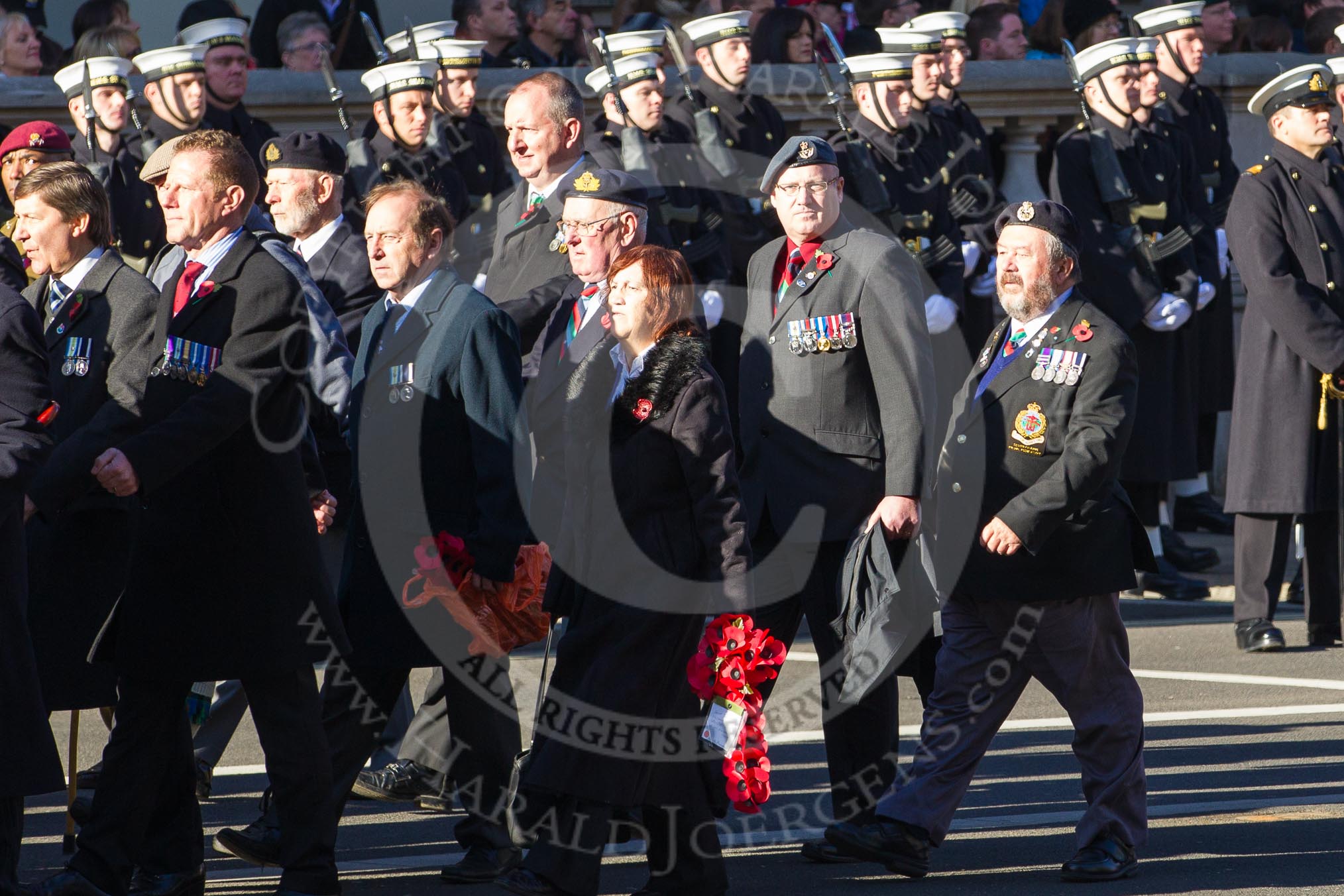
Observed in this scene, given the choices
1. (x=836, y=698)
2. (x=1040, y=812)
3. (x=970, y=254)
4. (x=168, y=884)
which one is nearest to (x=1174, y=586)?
(x=970, y=254)

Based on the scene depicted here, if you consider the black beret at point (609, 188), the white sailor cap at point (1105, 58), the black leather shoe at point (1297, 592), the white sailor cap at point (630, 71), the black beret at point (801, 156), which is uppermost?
the white sailor cap at point (630, 71)

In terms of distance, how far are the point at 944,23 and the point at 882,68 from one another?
740 mm

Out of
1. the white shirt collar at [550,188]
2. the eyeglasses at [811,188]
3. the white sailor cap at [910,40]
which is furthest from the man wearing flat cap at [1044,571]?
the white sailor cap at [910,40]

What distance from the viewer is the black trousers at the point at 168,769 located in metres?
5.38

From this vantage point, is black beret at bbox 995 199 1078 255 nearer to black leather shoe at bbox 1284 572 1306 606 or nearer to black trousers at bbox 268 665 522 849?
black trousers at bbox 268 665 522 849

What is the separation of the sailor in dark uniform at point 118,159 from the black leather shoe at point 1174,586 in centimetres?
495

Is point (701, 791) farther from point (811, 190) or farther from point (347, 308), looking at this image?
point (347, 308)

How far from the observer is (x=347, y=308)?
293 inches

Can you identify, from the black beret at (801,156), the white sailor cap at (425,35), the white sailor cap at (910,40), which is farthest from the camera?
the white sailor cap at (910,40)

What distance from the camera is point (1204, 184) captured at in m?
11.8

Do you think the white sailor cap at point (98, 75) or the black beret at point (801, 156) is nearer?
the black beret at point (801, 156)

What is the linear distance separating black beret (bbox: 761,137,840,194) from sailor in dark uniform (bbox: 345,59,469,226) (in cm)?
353

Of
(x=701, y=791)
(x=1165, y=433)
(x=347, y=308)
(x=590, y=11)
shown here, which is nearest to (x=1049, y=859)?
(x=701, y=791)

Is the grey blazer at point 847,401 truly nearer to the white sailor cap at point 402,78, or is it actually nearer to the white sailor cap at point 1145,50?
the white sailor cap at point 402,78
